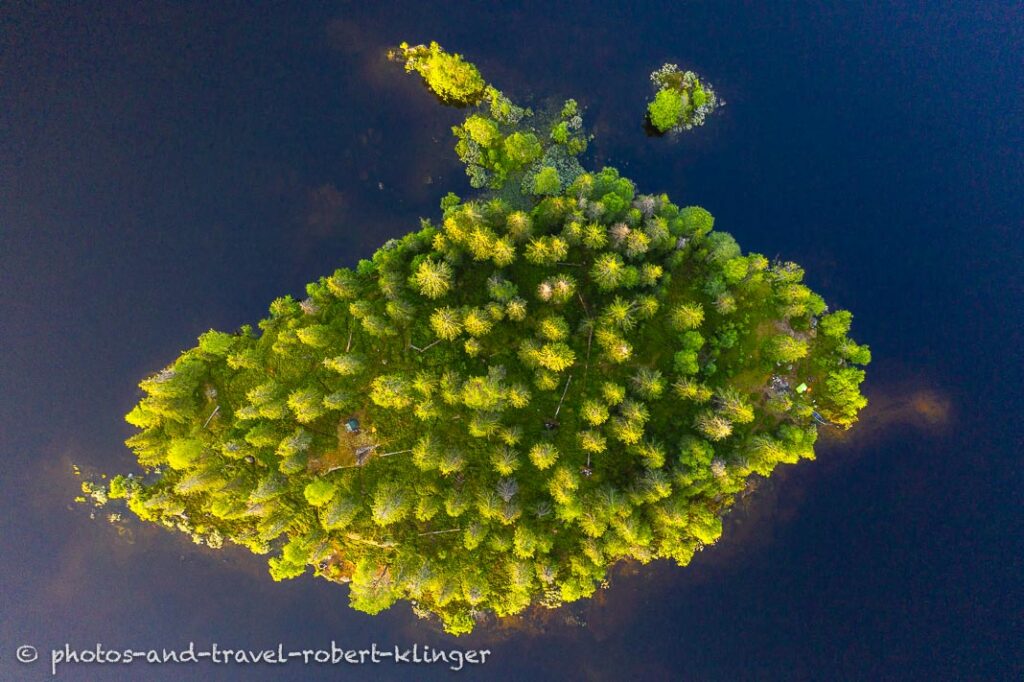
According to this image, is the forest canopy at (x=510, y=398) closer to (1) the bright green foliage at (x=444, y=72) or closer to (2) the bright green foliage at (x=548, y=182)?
(2) the bright green foliage at (x=548, y=182)

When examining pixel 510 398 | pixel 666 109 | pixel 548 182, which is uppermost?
pixel 666 109

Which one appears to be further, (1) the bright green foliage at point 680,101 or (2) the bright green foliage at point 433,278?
(1) the bright green foliage at point 680,101

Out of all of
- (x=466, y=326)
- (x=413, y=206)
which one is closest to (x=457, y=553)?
(x=466, y=326)

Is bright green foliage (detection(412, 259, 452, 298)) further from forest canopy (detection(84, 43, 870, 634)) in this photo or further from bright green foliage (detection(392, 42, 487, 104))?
bright green foliage (detection(392, 42, 487, 104))

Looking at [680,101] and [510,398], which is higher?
[680,101]

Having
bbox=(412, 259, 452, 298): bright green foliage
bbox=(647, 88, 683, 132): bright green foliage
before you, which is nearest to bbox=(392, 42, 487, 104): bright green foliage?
bbox=(647, 88, 683, 132): bright green foliage

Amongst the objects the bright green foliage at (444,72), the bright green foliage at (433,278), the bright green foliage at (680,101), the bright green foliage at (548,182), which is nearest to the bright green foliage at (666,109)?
the bright green foliage at (680,101)

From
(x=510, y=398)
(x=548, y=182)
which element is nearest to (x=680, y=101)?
(x=548, y=182)

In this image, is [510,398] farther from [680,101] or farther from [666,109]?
[680,101]
